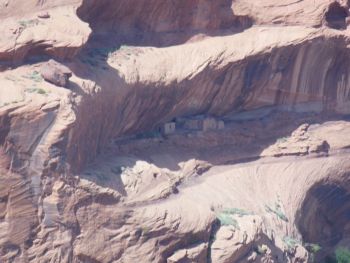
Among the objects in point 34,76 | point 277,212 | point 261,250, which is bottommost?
point 261,250

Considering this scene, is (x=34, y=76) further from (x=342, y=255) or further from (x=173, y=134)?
(x=342, y=255)

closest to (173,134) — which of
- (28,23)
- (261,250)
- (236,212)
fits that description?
(236,212)

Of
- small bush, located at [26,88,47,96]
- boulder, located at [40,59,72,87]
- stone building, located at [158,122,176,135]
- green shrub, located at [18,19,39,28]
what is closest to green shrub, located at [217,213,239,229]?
stone building, located at [158,122,176,135]

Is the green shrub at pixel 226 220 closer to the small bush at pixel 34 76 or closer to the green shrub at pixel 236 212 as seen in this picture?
the green shrub at pixel 236 212

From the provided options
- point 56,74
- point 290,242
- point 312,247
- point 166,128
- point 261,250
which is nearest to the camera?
point 56,74

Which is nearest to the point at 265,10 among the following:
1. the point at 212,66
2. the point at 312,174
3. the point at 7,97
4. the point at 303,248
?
the point at 212,66

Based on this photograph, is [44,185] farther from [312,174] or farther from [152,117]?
[312,174]
